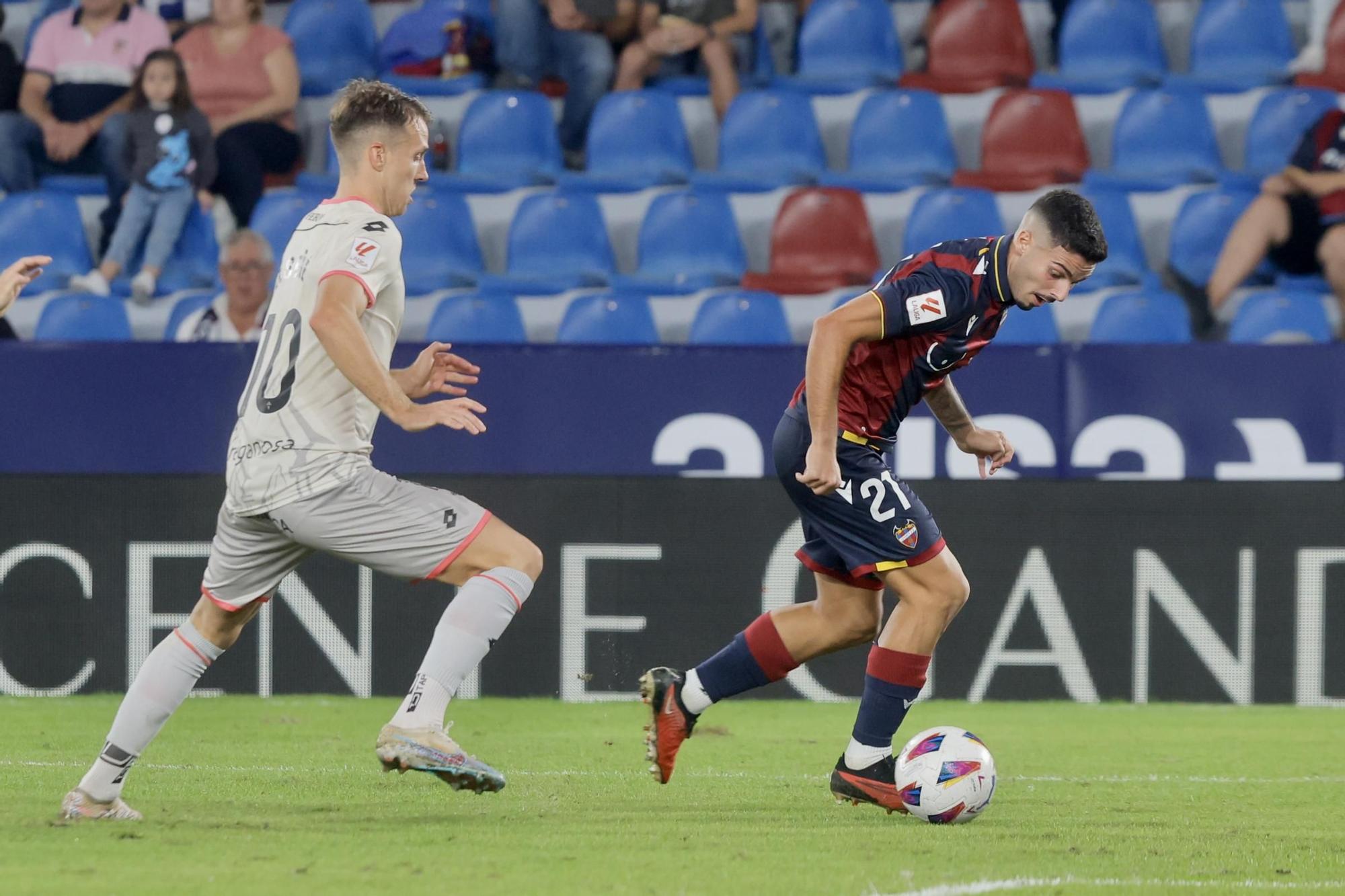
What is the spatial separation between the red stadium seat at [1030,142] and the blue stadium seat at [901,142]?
221 millimetres

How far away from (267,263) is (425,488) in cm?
521

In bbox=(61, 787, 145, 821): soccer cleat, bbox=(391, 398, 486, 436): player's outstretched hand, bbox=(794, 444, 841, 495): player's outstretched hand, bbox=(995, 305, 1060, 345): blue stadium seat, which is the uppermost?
bbox=(995, 305, 1060, 345): blue stadium seat

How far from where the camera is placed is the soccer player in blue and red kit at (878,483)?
4.79 meters

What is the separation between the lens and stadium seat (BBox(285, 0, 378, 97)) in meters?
11.3

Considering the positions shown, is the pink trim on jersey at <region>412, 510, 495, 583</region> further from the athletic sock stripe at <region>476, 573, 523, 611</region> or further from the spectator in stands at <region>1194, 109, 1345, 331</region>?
the spectator in stands at <region>1194, 109, 1345, 331</region>

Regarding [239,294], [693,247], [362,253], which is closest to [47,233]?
[239,294]

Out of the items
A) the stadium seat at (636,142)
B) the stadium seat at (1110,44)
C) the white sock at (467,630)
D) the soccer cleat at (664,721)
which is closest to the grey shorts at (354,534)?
the white sock at (467,630)

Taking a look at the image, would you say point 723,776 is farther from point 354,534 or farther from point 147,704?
point 147,704

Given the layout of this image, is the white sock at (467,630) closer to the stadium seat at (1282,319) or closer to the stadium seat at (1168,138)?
the stadium seat at (1282,319)

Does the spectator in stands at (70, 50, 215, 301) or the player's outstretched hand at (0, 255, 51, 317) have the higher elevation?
the spectator in stands at (70, 50, 215, 301)

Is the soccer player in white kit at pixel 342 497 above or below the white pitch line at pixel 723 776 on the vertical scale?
above

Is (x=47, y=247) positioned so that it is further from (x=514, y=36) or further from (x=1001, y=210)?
(x=1001, y=210)

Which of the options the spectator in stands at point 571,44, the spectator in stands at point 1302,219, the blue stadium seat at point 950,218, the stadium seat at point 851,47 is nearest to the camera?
the spectator in stands at point 1302,219

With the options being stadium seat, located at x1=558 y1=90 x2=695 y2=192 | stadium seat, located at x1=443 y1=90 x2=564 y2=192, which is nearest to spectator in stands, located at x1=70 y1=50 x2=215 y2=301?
stadium seat, located at x1=443 y1=90 x2=564 y2=192
